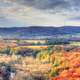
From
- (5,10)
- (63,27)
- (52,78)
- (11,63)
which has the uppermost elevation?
(5,10)

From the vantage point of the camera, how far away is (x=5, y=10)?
2100mm

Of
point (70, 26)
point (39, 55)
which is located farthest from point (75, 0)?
point (39, 55)

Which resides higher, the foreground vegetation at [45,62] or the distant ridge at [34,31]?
the distant ridge at [34,31]

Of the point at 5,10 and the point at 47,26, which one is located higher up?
the point at 5,10

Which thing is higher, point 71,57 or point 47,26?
point 47,26

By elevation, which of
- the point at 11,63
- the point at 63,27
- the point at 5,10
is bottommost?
the point at 11,63

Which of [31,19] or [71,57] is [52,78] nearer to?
[71,57]

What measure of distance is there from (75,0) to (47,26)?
1.15 feet

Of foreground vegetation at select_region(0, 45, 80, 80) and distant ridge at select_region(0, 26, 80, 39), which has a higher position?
distant ridge at select_region(0, 26, 80, 39)

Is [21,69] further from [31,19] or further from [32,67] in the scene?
[31,19]

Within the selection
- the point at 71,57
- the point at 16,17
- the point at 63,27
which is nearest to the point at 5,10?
the point at 16,17

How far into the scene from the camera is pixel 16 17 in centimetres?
210

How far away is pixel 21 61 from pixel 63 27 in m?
0.49

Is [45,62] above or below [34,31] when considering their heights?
below
